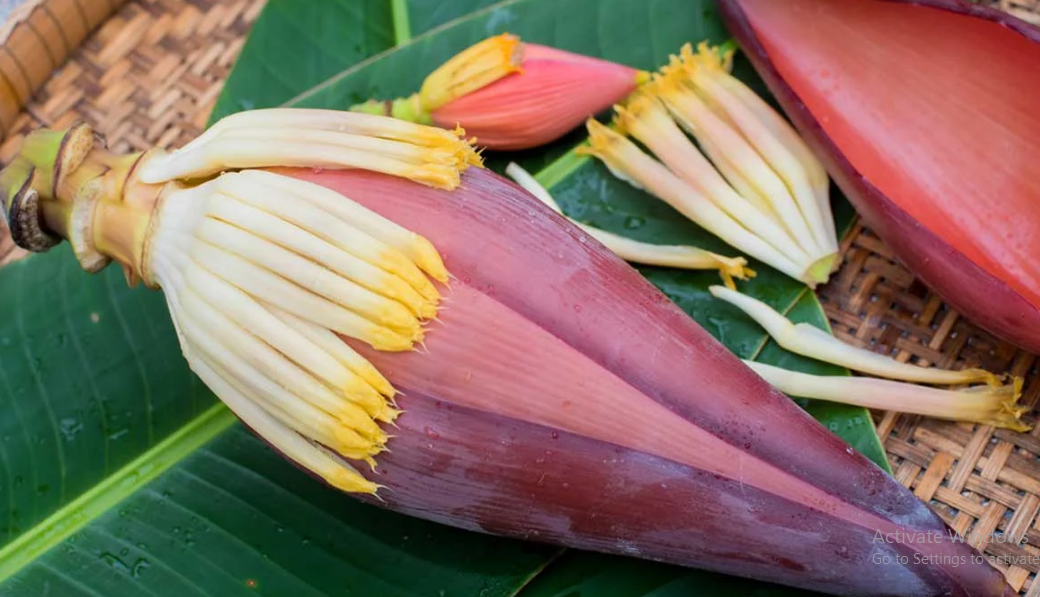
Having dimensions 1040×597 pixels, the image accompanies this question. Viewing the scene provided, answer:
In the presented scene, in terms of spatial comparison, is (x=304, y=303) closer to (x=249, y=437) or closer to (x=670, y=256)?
(x=249, y=437)

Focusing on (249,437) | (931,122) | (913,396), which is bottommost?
(249,437)

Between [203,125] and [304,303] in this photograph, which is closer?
[304,303]

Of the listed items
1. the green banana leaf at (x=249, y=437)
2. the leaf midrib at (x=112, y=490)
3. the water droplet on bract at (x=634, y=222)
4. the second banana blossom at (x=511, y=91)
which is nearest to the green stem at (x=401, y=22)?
the green banana leaf at (x=249, y=437)

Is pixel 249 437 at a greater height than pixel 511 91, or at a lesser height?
lesser

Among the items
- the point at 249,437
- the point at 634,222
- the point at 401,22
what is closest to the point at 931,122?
the point at 634,222

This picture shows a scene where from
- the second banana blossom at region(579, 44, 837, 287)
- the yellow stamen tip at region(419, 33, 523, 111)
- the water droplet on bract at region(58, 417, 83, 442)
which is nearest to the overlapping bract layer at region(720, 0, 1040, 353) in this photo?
the second banana blossom at region(579, 44, 837, 287)

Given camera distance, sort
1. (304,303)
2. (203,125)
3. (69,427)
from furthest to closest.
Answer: (203,125)
(69,427)
(304,303)

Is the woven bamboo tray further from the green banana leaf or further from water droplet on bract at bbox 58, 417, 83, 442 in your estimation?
water droplet on bract at bbox 58, 417, 83, 442

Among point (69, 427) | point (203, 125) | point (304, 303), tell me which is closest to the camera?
point (304, 303)
